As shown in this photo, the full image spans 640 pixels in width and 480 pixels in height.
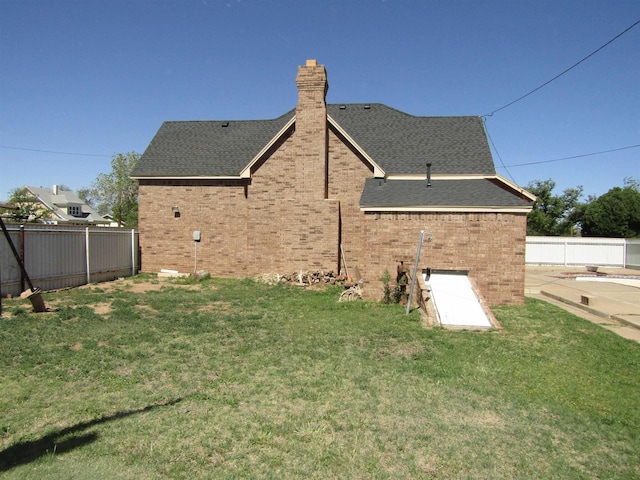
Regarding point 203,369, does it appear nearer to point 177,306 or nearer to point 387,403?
point 387,403

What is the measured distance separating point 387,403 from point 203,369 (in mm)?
2747

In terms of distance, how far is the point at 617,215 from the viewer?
34938 millimetres

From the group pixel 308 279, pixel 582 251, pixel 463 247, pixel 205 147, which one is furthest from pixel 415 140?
pixel 582 251

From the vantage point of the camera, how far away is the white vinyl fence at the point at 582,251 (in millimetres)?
29125

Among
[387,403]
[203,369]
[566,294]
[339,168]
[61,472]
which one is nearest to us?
[61,472]

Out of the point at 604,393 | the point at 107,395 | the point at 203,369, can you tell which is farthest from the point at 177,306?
the point at 604,393

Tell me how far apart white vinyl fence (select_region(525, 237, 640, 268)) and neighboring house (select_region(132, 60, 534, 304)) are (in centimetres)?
1476

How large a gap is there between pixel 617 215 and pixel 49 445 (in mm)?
42043

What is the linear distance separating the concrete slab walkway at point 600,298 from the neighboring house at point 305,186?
3795 millimetres

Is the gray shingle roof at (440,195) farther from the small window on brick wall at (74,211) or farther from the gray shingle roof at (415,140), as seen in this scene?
the small window on brick wall at (74,211)

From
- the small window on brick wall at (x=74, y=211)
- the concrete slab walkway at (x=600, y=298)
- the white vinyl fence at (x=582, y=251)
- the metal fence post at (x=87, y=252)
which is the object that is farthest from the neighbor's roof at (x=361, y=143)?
the small window on brick wall at (x=74, y=211)

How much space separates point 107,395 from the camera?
→ 505cm

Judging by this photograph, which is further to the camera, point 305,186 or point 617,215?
point 617,215

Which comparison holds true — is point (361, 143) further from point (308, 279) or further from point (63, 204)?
point (63, 204)
